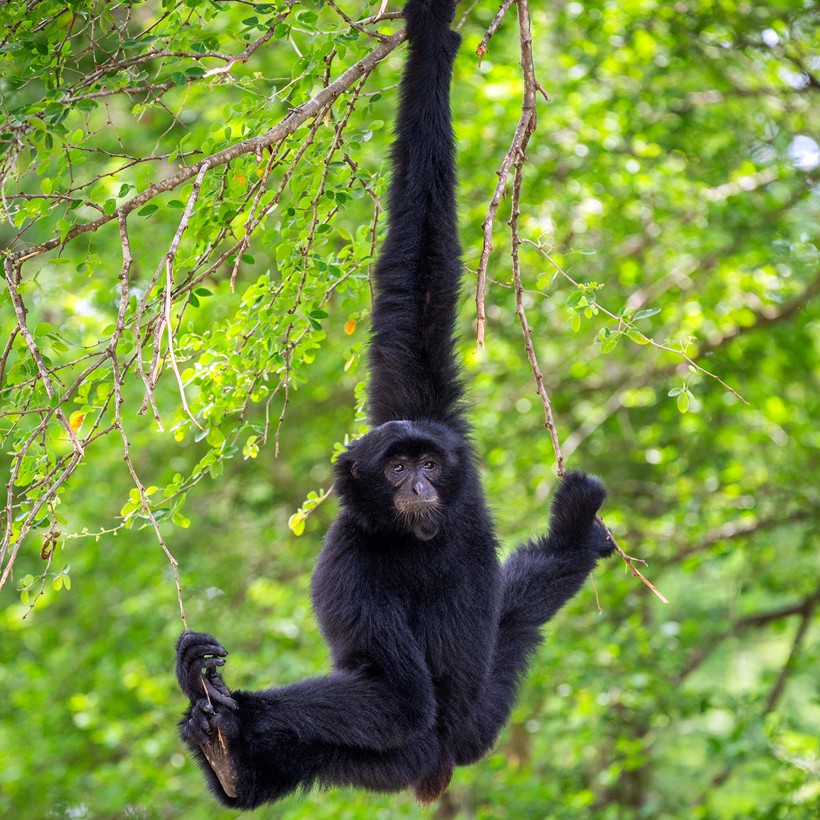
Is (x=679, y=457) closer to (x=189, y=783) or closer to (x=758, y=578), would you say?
(x=758, y=578)

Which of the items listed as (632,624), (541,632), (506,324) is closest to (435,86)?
(541,632)

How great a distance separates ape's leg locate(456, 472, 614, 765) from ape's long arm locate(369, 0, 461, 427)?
0.78 meters

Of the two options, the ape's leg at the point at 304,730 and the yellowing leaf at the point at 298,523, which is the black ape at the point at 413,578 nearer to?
the ape's leg at the point at 304,730

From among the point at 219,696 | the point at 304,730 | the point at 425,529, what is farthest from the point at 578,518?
the point at 219,696

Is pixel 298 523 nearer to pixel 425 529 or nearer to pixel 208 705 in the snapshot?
pixel 425 529

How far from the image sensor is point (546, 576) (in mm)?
5020

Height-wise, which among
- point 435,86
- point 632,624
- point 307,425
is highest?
point 435,86

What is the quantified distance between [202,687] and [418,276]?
2.14 metres

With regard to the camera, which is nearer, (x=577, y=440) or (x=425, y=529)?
(x=425, y=529)

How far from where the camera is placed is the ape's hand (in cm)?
363

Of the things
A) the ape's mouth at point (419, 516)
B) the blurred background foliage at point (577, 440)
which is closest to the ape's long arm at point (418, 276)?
the ape's mouth at point (419, 516)

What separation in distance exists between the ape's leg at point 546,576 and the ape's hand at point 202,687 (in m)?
1.53

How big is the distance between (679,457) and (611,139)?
308cm

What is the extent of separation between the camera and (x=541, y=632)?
5.13 meters
